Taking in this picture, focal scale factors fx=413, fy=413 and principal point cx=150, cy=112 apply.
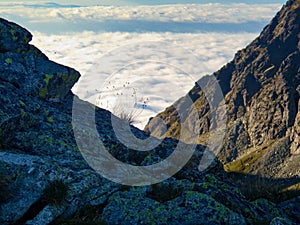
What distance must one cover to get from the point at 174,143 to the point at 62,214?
702 cm

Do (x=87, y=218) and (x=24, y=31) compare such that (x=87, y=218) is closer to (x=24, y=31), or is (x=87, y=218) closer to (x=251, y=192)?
(x=251, y=192)

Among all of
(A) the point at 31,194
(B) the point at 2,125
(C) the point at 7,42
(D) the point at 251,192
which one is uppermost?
(C) the point at 7,42

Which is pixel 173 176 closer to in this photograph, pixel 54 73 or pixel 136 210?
pixel 136 210

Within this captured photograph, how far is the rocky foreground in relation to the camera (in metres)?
11.1

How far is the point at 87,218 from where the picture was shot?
1110cm

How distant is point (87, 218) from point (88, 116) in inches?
304

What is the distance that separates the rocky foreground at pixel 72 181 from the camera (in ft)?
36.5

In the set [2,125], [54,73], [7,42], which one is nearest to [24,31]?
[7,42]

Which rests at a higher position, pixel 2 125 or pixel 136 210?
Answer: pixel 2 125

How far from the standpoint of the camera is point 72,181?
39.7 feet

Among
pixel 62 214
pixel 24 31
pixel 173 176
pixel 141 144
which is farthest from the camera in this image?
pixel 24 31

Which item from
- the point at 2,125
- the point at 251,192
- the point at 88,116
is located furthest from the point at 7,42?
the point at 251,192

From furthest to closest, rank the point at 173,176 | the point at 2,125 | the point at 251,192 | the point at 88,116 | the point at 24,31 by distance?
the point at 24,31 < the point at 88,116 < the point at 251,192 < the point at 173,176 < the point at 2,125

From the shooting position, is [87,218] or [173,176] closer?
[87,218]
